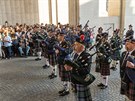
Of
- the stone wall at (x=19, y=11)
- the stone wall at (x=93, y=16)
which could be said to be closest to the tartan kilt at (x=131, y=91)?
the stone wall at (x=93, y=16)

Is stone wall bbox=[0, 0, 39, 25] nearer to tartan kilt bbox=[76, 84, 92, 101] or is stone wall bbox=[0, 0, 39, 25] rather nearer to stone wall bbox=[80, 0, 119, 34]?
stone wall bbox=[80, 0, 119, 34]

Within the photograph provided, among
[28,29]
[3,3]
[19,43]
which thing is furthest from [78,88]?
[3,3]

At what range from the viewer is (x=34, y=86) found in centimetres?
547

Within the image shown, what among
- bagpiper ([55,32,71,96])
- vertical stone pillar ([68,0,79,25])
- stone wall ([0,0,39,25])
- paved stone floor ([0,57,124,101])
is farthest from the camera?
vertical stone pillar ([68,0,79,25])

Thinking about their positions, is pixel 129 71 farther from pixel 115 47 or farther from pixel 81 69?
pixel 115 47

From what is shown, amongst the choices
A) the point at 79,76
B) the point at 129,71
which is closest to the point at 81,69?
the point at 79,76

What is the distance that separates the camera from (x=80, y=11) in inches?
509

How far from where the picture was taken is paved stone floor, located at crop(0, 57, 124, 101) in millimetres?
4738

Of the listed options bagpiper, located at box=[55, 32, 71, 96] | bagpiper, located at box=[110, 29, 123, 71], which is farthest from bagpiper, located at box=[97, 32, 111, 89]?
bagpiper, located at box=[110, 29, 123, 71]

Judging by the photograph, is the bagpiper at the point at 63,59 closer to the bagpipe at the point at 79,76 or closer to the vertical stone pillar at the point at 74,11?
Result: the bagpipe at the point at 79,76

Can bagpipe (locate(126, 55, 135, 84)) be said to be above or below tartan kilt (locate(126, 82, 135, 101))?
above

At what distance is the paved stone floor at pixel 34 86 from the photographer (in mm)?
4738

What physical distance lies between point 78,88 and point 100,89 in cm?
172

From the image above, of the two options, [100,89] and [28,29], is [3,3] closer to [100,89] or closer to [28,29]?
[28,29]
